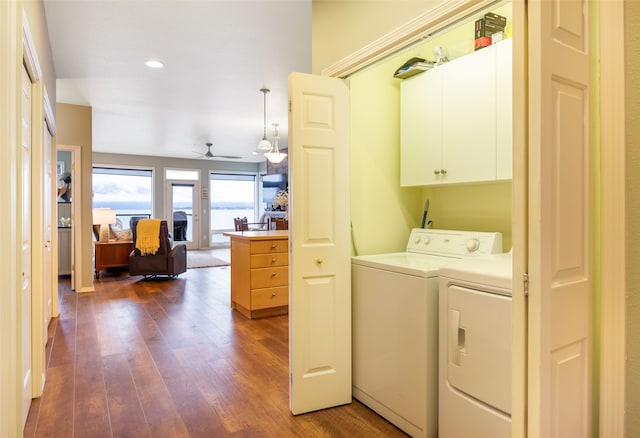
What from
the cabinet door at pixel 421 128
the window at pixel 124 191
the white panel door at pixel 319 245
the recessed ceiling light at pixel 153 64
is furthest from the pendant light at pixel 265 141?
the window at pixel 124 191

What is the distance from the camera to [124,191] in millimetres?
10641

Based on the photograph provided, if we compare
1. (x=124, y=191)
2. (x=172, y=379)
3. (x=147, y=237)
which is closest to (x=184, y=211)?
(x=124, y=191)

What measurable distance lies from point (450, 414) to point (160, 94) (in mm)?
5005

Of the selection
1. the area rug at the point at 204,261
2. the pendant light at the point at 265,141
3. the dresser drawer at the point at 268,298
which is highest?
the pendant light at the point at 265,141

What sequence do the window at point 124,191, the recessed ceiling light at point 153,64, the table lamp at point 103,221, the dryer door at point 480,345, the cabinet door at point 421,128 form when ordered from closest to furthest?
the dryer door at point 480,345, the cabinet door at point 421,128, the recessed ceiling light at point 153,64, the table lamp at point 103,221, the window at point 124,191

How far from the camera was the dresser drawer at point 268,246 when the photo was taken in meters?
4.29

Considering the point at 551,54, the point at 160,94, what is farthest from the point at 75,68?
the point at 551,54

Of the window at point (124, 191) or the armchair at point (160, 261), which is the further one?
the window at point (124, 191)

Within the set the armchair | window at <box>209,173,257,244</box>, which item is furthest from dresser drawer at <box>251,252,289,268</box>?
window at <box>209,173,257,244</box>

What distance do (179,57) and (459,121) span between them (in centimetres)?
287

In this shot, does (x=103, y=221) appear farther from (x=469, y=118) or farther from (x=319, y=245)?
(x=469, y=118)

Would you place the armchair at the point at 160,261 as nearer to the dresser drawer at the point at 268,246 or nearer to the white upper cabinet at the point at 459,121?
the dresser drawer at the point at 268,246

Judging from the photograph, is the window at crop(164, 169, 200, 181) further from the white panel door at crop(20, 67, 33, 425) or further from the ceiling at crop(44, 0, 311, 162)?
the white panel door at crop(20, 67, 33, 425)

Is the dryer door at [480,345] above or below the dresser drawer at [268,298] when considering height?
above
